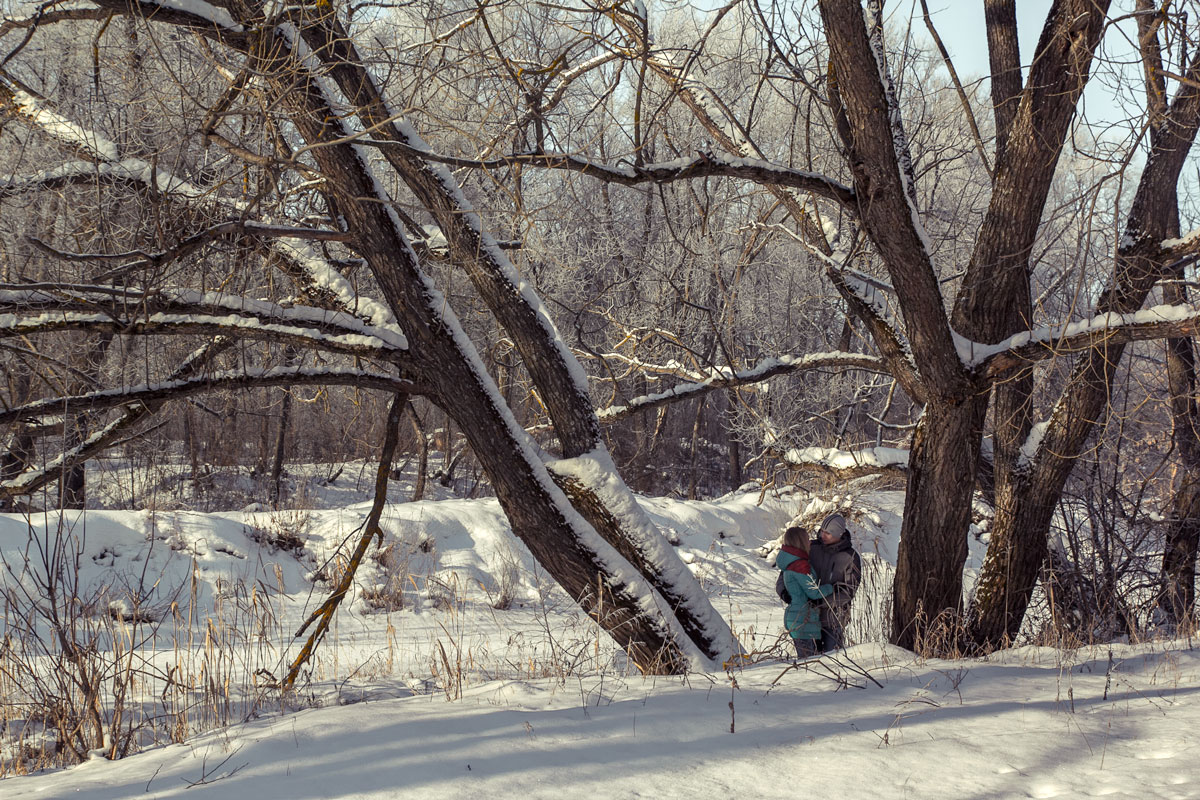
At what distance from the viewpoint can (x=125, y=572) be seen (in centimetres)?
722

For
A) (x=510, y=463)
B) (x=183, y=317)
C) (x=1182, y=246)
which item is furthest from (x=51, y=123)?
(x=1182, y=246)

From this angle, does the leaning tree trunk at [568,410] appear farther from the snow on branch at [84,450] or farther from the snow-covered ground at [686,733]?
the snow on branch at [84,450]

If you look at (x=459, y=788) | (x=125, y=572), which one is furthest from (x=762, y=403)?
(x=459, y=788)

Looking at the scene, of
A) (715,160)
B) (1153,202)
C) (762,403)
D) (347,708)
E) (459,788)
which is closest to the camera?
(459,788)

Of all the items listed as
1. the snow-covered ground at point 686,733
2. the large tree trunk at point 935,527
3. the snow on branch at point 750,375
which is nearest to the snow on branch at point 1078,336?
the large tree trunk at point 935,527

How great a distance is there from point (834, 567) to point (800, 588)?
29 cm

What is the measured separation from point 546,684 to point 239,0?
11.0 feet

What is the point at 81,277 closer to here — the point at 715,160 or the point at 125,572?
the point at 715,160

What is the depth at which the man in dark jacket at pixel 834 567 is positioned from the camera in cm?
582

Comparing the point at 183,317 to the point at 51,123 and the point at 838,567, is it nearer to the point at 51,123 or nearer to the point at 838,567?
the point at 51,123

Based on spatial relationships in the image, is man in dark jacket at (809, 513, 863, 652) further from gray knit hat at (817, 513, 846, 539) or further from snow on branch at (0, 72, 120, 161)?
snow on branch at (0, 72, 120, 161)

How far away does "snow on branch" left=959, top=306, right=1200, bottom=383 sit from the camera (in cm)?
371

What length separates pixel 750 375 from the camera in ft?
18.1

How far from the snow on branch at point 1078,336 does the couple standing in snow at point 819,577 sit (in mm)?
1947
